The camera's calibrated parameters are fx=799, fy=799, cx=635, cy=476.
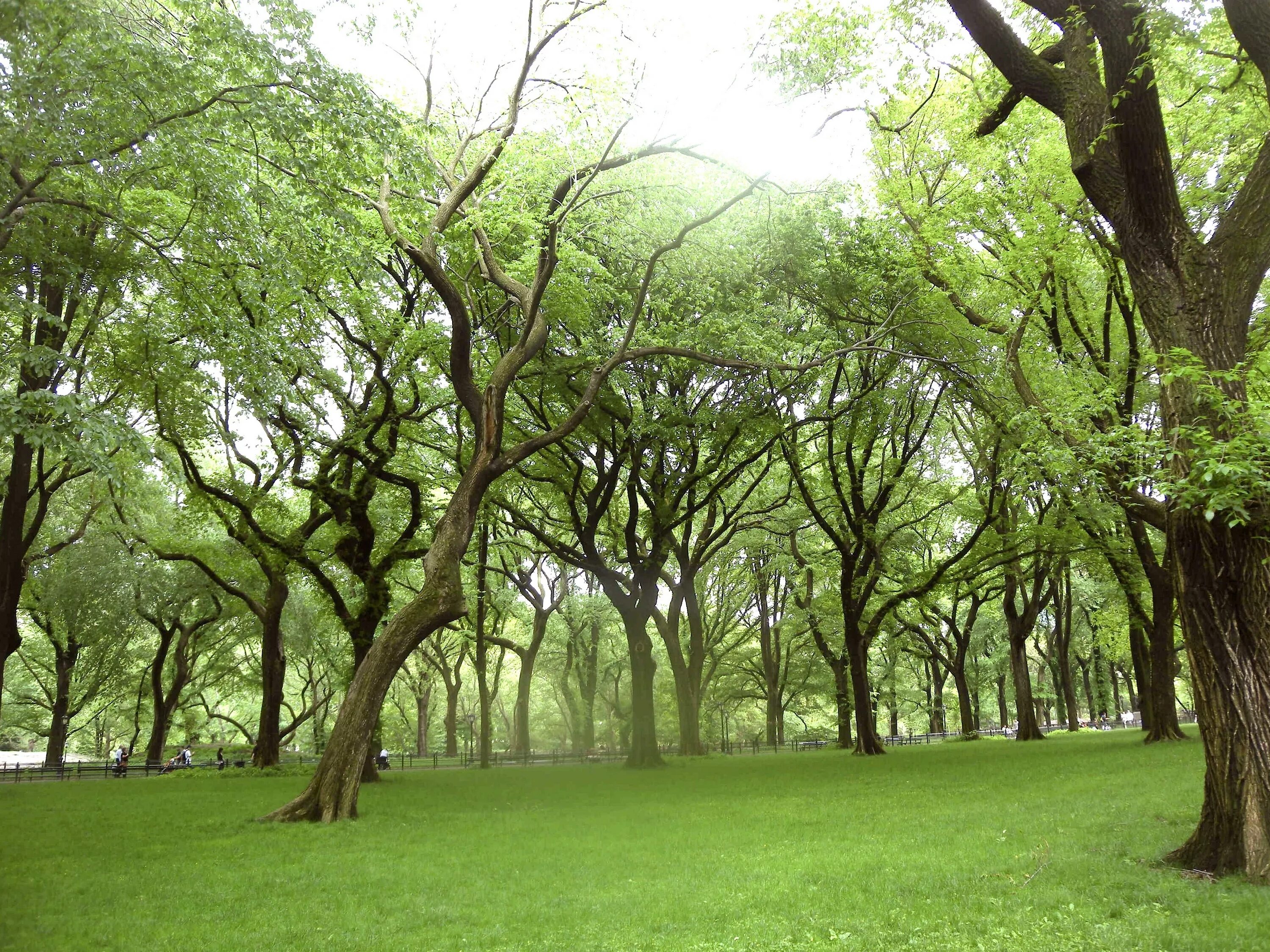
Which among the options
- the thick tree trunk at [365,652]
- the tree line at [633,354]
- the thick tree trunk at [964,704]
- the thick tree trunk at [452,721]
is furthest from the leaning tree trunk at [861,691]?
Result: the thick tree trunk at [452,721]

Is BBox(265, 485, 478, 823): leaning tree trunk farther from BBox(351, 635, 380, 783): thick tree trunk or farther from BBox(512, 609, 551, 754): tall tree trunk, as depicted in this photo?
BBox(512, 609, 551, 754): tall tree trunk

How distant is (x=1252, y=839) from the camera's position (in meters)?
7.04

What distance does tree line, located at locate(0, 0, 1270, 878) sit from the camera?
791 cm

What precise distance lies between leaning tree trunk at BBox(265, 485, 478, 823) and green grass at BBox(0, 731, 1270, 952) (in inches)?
24.8

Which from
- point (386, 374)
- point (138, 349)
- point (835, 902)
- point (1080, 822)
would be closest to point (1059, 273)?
point (1080, 822)

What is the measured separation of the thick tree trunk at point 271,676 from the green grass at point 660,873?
7.95m

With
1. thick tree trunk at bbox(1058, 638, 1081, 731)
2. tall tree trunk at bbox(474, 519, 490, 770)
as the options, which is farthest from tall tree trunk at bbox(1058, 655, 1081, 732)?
tall tree trunk at bbox(474, 519, 490, 770)

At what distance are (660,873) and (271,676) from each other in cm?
1864

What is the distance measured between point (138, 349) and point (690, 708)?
21.7 metres

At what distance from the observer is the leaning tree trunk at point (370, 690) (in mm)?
12625

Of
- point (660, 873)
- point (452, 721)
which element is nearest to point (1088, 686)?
point (452, 721)

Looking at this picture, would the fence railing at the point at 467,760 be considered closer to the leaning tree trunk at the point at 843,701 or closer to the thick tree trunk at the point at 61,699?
the thick tree trunk at the point at 61,699

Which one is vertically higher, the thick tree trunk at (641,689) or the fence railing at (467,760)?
the thick tree trunk at (641,689)

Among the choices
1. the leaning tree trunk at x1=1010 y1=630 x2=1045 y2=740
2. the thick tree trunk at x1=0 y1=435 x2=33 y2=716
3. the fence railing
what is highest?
the thick tree trunk at x1=0 y1=435 x2=33 y2=716
